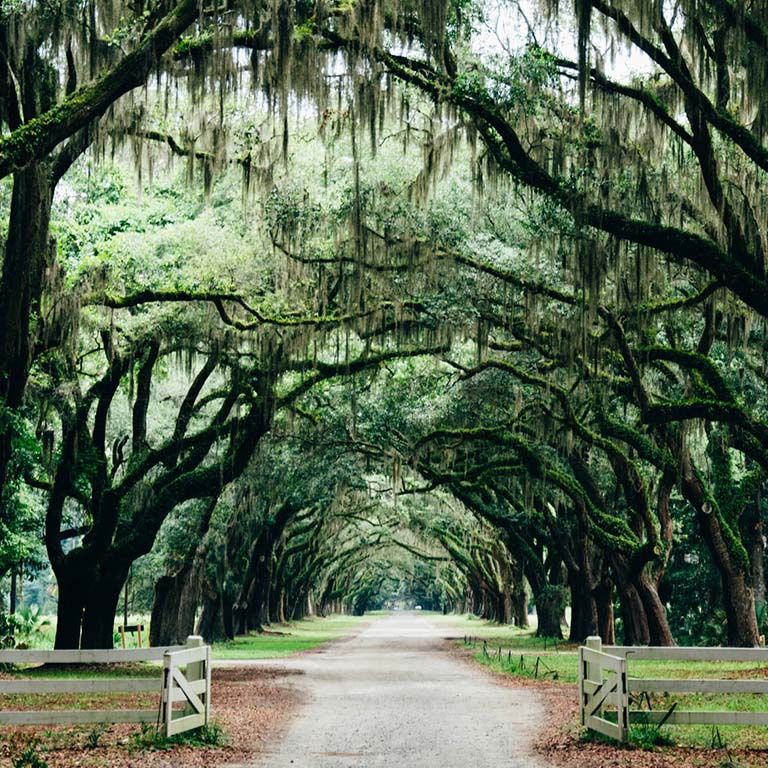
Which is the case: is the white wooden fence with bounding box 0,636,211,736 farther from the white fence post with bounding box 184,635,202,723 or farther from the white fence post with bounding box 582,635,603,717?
the white fence post with bounding box 582,635,603,717

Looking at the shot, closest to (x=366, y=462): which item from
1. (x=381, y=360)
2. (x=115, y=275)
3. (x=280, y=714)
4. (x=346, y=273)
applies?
(x=381, y=360)

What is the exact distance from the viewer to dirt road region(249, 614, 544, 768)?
962 centimetres

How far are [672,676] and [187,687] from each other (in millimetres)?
10493

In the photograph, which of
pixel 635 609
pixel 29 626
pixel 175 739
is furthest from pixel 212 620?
pixel 175 739

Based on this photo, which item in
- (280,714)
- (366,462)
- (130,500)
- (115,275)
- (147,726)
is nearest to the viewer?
(147,726)

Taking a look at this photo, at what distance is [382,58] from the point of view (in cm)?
1138

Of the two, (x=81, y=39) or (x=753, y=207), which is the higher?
(x=81, y=39)

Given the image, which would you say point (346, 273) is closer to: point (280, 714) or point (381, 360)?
point (381, 360)

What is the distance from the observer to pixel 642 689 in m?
9.98

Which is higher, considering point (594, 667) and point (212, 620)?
point (212, 620)

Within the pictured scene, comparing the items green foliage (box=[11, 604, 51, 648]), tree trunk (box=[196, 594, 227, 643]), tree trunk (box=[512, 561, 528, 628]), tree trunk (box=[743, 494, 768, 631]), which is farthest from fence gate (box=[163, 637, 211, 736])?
tree trunk (box=[512, 561, 528, 628])

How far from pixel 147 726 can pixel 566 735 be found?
4066 millimetres

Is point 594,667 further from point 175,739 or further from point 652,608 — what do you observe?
point 652,608

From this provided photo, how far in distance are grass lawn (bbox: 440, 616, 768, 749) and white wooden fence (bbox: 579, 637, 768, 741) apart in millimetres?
185
